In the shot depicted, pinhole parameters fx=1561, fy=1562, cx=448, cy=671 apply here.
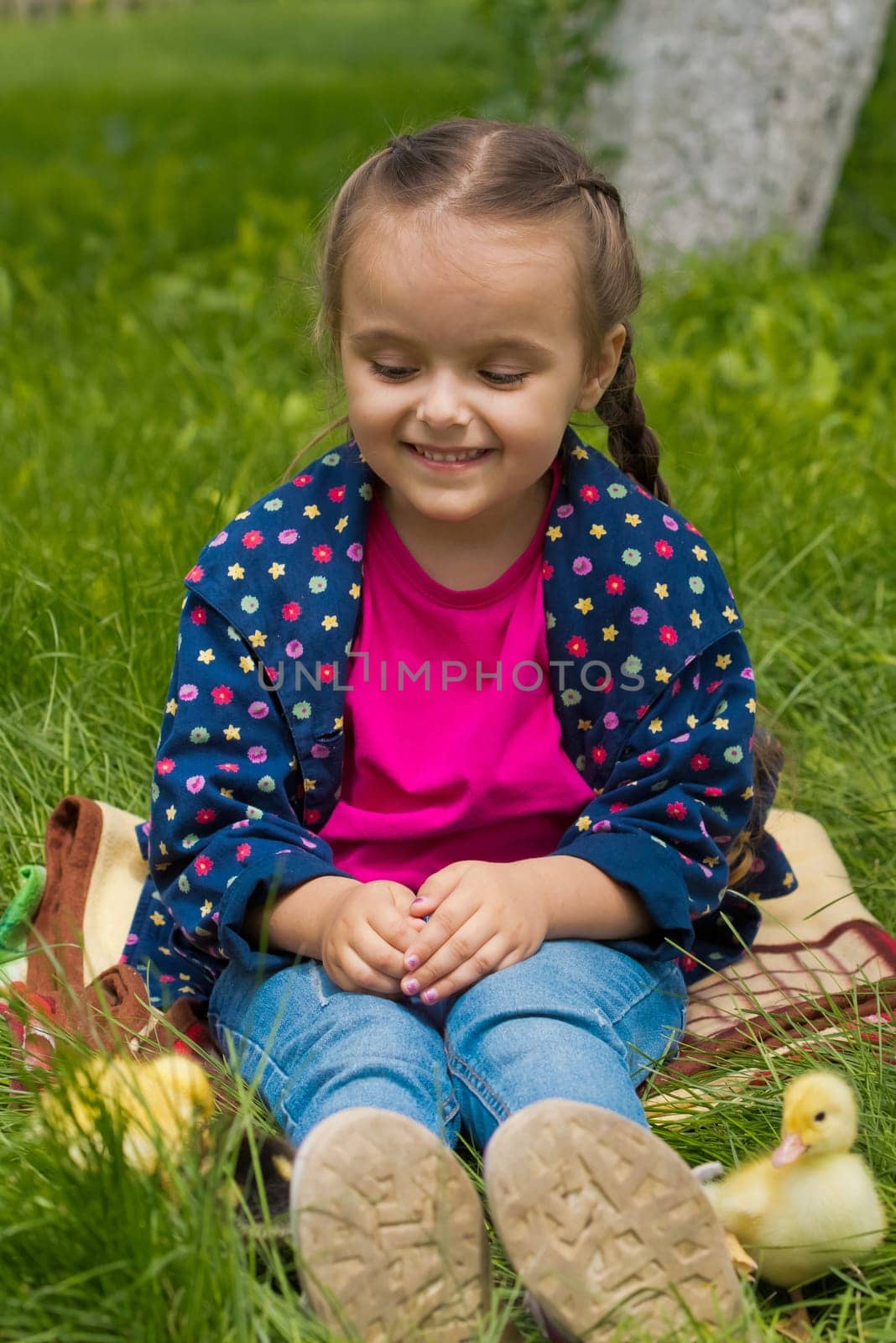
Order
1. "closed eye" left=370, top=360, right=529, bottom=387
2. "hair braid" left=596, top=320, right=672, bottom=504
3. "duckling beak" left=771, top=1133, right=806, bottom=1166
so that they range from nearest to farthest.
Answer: "duckling beak" left=771, top=1133, right=806, bottom=1166
"closed eye" left=370, top=360, right=529, bottom=387
"hair braid" left=596, top=320, right=672, bottom=504

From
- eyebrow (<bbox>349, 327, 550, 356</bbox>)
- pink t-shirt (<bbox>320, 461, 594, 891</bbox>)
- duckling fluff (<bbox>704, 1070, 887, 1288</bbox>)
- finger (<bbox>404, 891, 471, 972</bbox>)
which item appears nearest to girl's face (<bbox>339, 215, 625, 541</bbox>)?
eyebrow (<bbox>349, 327, 550, 356</bbox>)

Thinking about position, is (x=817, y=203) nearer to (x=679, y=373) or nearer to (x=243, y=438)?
(x=679, y=373)

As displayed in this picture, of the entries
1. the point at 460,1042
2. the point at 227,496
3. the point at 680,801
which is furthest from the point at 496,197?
the point at 227,496

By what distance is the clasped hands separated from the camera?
1.80 m

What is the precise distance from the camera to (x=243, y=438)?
356cm

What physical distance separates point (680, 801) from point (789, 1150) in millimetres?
538

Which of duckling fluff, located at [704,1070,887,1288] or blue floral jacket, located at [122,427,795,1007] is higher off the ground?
blue floral jacket, located at [122,427,795,1007]

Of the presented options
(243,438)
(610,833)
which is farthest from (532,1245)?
(243,438)

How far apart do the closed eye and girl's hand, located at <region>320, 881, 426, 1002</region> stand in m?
0.62

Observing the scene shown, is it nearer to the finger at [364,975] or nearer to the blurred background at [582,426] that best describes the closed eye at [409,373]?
the blurred background at [582,426]

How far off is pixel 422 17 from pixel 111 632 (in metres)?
16.3

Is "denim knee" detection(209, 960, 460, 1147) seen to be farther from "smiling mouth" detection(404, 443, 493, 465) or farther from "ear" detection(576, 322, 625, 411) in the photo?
"ear" detection(576, 322, 625, 411)

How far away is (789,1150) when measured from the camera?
155cm

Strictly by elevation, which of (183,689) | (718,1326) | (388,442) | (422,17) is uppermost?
(422,17)
